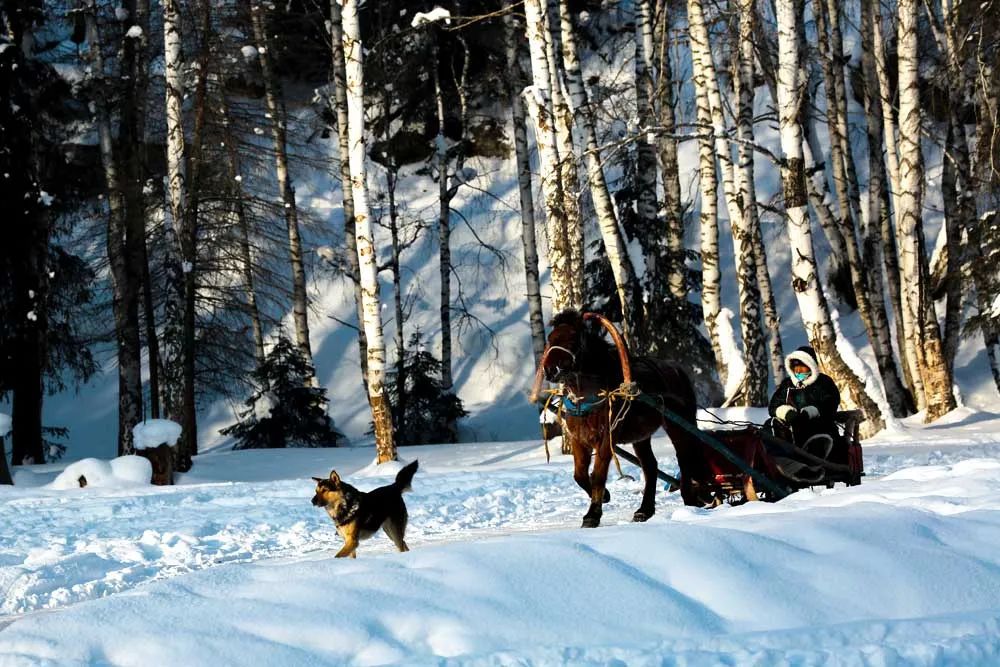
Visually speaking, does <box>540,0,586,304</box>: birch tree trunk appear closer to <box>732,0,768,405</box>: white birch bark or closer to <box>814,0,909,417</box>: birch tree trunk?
<box>732,0,768,405</box>: white birch bark

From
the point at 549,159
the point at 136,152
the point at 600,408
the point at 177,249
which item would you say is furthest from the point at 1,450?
the point at 600,408

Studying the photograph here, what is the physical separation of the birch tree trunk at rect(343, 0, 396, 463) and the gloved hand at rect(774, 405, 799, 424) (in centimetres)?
769

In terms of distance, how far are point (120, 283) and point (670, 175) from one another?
11.6 m

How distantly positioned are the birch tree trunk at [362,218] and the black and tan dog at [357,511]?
857 centimetres

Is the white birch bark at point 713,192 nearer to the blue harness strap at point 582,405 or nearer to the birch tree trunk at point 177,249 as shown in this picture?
the birch tree trunk at point 177,249

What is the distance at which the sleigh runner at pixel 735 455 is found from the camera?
29.5ft

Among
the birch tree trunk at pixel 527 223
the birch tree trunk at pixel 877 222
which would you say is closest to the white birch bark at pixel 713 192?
the birch tree trunk at pixel 877 222

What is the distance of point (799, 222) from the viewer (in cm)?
1599

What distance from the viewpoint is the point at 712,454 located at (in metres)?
9.88

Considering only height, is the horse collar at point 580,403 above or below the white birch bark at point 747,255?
below

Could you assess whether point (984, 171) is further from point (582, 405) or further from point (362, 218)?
point (582, 405)

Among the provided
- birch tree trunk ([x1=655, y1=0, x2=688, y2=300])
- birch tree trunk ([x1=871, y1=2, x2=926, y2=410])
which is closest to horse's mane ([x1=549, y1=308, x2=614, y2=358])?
birch tree trunk ([x1=655, y1=0, x2=688, y2=300])

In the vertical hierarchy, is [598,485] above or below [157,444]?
below

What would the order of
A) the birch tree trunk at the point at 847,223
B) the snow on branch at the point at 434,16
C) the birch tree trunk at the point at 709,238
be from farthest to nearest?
the birch tree trunk at the point at 847,223
the birch tree trunk at the point at 709,238
the snow on branch at the point at 434,16
